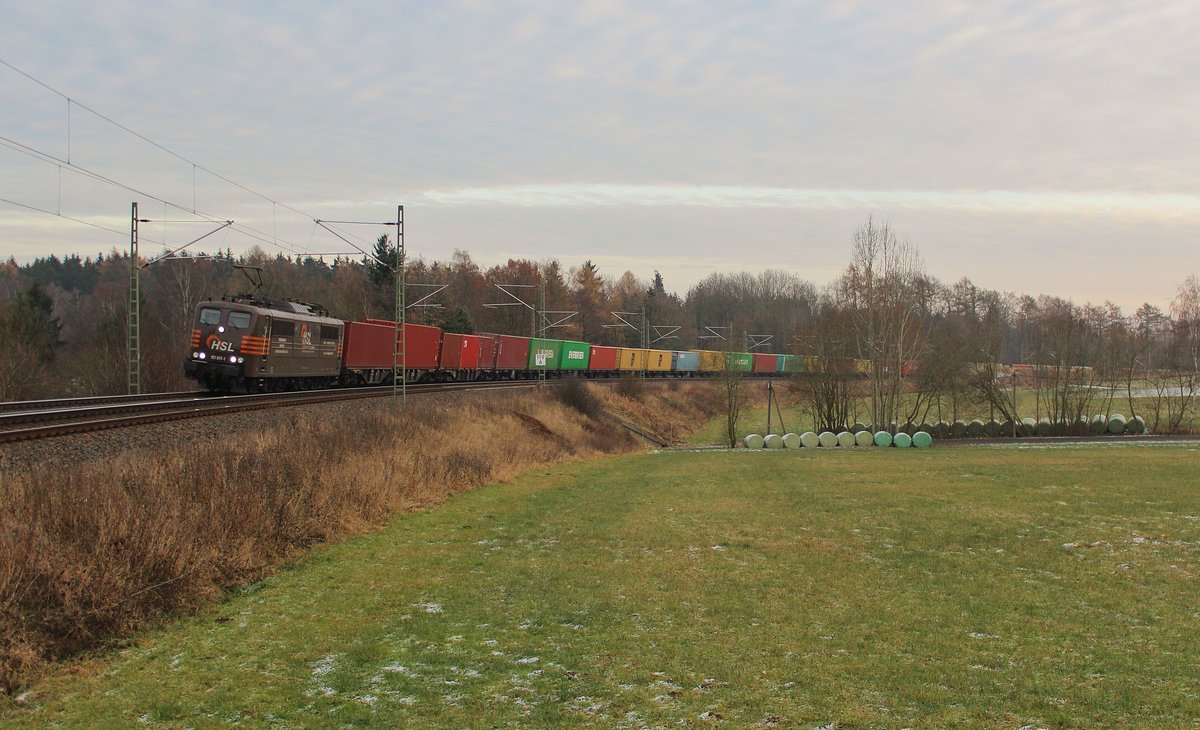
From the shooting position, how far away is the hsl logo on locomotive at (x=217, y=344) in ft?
93.4

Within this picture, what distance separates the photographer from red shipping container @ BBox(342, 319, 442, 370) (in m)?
39.2

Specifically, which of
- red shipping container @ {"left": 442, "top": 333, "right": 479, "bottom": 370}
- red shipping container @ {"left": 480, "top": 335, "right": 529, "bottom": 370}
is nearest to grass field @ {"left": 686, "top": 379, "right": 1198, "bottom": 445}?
red shipping container @ {"left": 480, "top": 335, "right": 529, "bottom": 370}

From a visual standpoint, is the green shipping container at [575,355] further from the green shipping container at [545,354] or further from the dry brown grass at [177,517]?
the dry brown grass at [177,517]

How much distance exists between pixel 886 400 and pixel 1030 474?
88.2ft

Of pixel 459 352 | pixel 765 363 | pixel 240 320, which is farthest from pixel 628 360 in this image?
pixel 240 320

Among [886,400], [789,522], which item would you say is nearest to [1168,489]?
[789,522]

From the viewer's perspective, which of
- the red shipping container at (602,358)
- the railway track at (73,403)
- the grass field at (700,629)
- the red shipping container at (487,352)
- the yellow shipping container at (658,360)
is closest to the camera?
the grass field at (700,629)

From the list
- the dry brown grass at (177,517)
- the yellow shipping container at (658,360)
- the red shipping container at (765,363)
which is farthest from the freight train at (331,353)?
the red shipping container at (765,363)

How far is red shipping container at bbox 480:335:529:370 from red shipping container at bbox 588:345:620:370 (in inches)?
418

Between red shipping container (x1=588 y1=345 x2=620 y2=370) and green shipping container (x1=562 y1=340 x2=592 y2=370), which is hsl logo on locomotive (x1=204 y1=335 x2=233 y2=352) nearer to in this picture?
green shipping container (x1=562 y1=340 x2=592 y2=370)

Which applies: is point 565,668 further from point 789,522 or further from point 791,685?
point 789,522

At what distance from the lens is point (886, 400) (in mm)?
48031

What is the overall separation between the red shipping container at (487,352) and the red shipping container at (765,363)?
4028 cm

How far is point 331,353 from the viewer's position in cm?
3622
